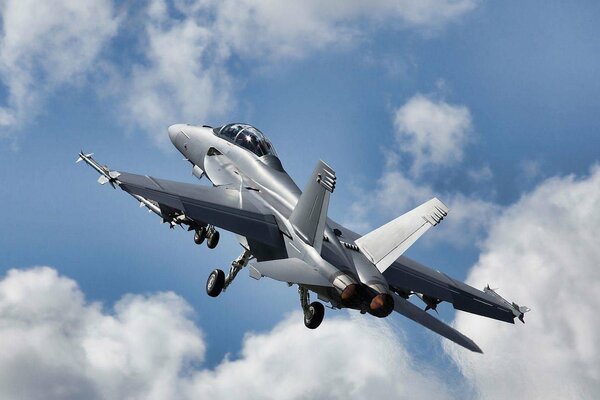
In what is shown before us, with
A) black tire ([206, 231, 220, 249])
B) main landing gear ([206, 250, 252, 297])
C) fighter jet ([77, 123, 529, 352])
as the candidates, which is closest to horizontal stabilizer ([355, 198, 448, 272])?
fighter jet ([77, 123, 529, 352])

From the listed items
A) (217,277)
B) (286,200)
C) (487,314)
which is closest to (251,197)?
(286,200)

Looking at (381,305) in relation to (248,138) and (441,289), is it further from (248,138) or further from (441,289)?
(248,138)

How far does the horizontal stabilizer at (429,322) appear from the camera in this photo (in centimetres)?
1397

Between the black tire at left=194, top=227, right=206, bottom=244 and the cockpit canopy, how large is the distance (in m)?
2.94

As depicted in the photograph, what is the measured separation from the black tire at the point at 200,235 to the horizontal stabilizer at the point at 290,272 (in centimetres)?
569

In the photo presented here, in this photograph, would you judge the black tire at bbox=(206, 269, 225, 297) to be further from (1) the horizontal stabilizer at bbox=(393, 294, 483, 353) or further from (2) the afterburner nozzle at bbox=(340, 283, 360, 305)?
(1) the horizontal stabilizer at bbox=(393, 294, 483, 353)

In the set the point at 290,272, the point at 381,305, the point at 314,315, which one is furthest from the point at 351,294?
the point at 314,315

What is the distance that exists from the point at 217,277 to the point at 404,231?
5.37 m

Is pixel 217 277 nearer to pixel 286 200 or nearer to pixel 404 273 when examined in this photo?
pixel 286 200

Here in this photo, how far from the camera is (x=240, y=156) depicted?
19.9 m

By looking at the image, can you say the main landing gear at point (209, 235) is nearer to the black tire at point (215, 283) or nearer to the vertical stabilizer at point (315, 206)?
the black tire at point (215, 283)

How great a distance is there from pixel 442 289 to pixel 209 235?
7.16m

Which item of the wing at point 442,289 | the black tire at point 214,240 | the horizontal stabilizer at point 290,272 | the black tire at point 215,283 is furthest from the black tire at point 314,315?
the black tire at point 214,240

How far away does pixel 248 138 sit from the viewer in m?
20.3
